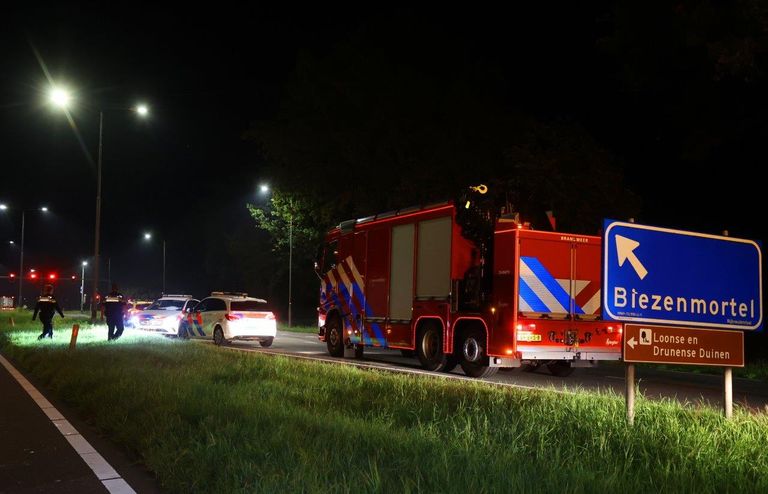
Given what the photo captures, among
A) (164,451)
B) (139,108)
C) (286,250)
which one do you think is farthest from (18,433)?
(286,250)

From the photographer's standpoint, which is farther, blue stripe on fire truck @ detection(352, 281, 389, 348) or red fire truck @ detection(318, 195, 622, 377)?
blue stripe on fire truck @ detection(352, 281, 389, 348)

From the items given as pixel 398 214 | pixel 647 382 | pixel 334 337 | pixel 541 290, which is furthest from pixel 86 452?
pixel 334 337

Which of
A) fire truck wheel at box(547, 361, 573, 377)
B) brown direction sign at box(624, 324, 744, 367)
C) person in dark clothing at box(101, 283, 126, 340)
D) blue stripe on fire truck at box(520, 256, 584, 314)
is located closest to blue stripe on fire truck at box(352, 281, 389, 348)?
fire truck wheel at box(547, 361, 573, 377)

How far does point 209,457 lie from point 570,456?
2.73 m

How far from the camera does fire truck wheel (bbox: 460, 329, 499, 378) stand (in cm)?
1348

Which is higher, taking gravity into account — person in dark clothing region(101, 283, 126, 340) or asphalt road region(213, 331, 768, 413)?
person in dark clothing region(101, 283, 126, 340)

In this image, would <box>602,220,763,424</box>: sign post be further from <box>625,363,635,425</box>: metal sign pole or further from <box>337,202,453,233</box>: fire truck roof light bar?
<box>337,202,453,233</box>: fire truck roof light bar

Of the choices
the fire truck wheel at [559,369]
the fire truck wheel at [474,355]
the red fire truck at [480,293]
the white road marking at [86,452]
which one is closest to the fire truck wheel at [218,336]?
the red fire truck at [480,293]

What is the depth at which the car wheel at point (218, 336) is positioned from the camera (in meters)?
22.3

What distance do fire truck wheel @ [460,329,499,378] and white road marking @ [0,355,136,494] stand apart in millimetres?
7125

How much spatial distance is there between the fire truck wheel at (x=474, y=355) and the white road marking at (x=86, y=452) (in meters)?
7.13

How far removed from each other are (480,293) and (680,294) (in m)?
6.62

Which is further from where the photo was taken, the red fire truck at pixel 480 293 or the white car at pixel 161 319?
the white car at pixel 161 319

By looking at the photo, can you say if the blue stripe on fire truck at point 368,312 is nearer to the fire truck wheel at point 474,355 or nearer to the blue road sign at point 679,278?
the fire truck wheel at point 474,355
